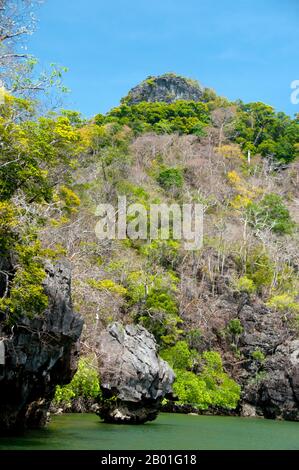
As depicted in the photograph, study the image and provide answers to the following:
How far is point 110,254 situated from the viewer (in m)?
30.1

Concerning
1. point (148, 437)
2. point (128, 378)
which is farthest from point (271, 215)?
point (148, 437)

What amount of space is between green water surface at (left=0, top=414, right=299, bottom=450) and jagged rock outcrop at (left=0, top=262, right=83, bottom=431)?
31.4 inches

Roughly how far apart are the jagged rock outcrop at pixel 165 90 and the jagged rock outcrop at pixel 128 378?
159ft

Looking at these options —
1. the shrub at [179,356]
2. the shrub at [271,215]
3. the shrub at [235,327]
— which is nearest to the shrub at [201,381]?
the shrub at [179,356]

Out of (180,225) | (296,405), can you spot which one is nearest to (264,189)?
(180,225)

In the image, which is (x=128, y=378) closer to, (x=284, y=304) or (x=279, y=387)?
(x=279, y=387)

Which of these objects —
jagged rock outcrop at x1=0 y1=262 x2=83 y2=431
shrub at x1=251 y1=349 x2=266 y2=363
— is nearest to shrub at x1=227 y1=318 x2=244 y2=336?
shrub at x1=251 y1=349 x2=266 y2=363

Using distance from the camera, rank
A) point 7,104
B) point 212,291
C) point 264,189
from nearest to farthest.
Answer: point 7,104 → point 212,291 → point 264,189

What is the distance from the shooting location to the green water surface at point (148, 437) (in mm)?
12234

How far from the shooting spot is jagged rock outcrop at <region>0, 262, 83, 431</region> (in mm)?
12094

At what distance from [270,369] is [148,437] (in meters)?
13.4

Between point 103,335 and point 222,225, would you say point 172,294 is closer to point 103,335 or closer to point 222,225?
point 222,225

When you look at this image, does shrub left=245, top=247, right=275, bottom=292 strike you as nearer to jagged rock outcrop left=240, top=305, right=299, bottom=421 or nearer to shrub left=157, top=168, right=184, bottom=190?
jagged rock outcrop left=240, top=305, right=299, bottom=421
